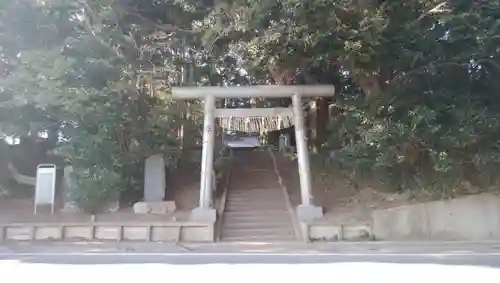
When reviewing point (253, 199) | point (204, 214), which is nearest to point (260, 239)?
point (204, 214)

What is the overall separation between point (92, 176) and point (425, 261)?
353 inches

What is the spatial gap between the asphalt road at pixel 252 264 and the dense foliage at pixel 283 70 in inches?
109

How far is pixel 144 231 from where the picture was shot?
1341cm

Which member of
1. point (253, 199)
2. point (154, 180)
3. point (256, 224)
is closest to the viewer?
point (256, 224)

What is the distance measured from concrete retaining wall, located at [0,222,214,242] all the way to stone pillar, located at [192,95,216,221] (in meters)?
0.62

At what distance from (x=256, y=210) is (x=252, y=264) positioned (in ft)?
21.3

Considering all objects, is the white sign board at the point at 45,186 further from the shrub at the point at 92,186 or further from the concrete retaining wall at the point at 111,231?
the concrete retaining wall at the point at 111,231

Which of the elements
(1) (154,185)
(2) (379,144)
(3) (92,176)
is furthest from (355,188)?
(3) (92,176)

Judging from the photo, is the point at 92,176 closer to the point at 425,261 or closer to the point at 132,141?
the point at 132,141

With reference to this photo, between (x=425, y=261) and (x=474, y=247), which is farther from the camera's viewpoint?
(x=474, y=247)

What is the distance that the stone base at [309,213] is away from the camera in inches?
547

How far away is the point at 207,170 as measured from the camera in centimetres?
1457

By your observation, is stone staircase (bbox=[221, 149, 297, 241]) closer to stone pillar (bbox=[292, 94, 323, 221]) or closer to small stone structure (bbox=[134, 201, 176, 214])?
stone pillar (bbox=[292, 94, 323, 221])

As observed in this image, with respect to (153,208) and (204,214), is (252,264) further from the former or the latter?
(153,208)
